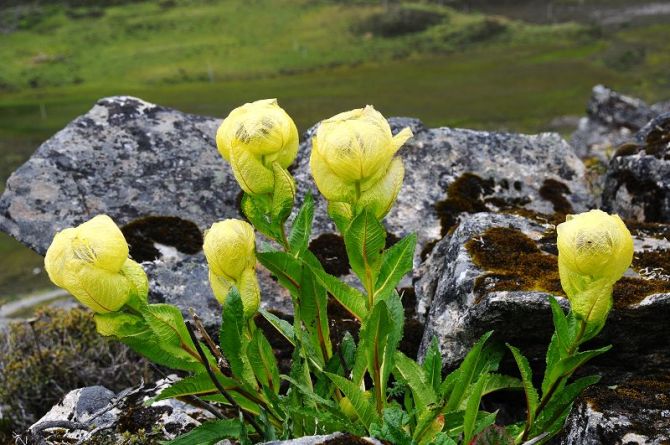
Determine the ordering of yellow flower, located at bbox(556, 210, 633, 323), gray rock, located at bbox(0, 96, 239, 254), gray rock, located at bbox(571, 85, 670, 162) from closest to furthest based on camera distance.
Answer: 1. yellow flower, located at bbox(556, 210, 633, 323)
2. gray rock, located at bbox(0, 96, 239, 254)
3. gray rock, located at bbox(571, 85, 670, 162)

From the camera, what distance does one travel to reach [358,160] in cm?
240

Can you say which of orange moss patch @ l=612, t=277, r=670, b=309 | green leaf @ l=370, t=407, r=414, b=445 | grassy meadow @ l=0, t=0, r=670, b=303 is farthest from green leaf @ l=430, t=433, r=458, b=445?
grassy meadow @ l=0, t=0, r=670, b=303

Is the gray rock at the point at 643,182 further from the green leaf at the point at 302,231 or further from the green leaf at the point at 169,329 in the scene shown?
the green leaf at the point at 169,329

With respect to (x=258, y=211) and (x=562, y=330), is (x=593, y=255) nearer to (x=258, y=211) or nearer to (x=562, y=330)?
(x=562, y=330)

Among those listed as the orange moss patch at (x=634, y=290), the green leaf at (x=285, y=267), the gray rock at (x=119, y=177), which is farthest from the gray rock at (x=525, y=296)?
the gray rock at (x=119, y=177)

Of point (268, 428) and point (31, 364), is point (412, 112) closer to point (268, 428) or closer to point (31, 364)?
point (31, 364)

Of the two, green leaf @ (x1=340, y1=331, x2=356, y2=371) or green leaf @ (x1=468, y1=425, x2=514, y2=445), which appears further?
green leaf @ (x1=340, y1=331, x2=356, y2=371)

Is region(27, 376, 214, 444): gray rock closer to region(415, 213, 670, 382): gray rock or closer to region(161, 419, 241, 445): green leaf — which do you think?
region(161, 419, 241, 445): green leaf

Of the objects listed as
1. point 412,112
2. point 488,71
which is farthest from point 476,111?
point 488,71

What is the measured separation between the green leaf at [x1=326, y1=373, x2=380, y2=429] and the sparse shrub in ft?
8.98

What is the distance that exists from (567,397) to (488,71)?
Answer: 26481mm

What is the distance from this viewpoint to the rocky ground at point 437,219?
10.5 ft

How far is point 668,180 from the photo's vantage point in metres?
4.88

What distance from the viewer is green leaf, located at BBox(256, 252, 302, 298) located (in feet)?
8.99
